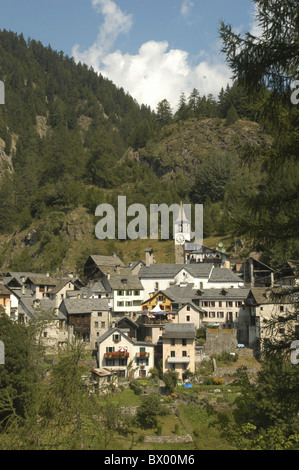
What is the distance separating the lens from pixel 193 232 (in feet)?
322

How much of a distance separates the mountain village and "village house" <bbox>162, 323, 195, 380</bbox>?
10 cm

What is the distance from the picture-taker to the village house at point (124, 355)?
156 ft

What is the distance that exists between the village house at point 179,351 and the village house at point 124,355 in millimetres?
1988

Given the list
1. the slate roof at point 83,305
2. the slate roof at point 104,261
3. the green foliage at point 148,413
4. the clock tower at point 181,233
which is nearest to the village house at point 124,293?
the slate roof at point 83,305

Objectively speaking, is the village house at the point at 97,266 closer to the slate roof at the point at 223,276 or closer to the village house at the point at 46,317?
the village house at the point at 46,317

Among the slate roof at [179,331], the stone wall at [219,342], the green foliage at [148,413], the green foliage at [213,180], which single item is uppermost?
the green foliage at [213,180]

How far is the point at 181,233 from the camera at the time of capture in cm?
9350

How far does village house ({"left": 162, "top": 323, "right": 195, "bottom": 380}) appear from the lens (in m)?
46.4

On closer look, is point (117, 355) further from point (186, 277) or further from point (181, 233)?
point (181, 233)

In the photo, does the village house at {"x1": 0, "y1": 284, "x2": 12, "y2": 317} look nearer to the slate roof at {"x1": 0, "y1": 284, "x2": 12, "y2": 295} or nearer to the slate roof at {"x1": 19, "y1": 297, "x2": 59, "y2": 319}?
the slate roof at {"x1": 0, "y1": 284, "x2": 12, "y2": 295}

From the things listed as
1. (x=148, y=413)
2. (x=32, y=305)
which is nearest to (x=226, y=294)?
(x=148, y=413)

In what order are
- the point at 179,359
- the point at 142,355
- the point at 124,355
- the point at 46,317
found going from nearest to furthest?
1. the point at 179,359
2. the point at 124,355
3. the point at 142,355
4. the point at 46,317

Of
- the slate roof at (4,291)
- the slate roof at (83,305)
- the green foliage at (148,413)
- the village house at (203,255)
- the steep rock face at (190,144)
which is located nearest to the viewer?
the green foliage at (148,413)

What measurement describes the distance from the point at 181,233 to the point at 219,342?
45.7 m
